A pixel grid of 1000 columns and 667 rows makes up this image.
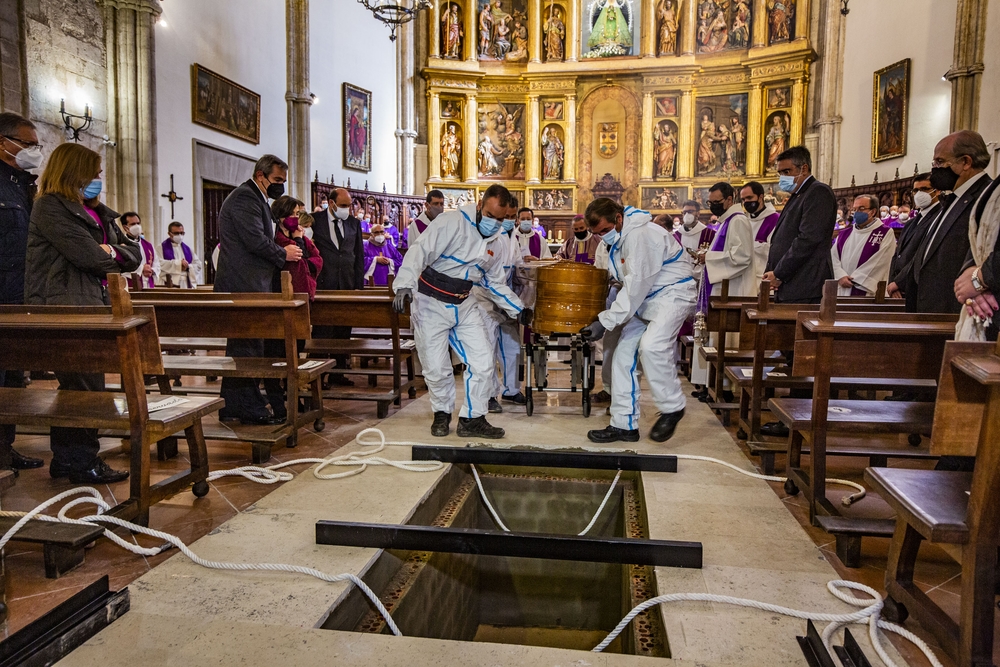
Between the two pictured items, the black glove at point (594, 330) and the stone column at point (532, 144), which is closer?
the black glove at point (594, 330)

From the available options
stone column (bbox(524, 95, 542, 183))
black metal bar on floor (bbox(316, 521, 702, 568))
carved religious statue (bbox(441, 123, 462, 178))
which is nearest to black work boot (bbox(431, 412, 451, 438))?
black metal bar on floor (bbox(316, 521, 702, 568))

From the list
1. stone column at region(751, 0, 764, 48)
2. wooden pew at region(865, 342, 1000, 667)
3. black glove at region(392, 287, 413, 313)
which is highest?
stone column at region(751, 0, 764, 48)

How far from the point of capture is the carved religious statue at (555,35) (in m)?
18.4

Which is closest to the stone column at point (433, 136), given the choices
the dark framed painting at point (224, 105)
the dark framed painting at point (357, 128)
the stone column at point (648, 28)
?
the dark framed painting at point (357, 128)

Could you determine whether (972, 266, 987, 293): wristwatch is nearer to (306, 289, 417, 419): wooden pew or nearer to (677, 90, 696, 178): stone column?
(306, 289, 417, 419): wooden pew

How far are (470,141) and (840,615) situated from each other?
56.9ft

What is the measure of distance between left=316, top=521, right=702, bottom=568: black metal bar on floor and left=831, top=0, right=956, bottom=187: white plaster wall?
11.7 meters

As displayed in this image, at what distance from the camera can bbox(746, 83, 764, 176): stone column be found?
55.7 feet

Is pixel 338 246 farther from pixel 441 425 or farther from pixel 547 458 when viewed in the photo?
pixel 547 458

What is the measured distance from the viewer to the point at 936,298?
11.8ft

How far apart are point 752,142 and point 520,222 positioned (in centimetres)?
976

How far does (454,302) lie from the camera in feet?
14.9

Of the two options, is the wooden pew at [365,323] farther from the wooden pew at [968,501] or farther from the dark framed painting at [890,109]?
the dark framed painting at [890,109]

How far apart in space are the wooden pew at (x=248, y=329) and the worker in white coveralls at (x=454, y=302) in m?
0.68
